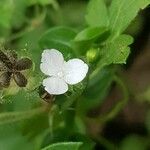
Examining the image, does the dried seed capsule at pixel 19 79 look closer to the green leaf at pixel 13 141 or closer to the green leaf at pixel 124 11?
the green leaf at pixel 124 11

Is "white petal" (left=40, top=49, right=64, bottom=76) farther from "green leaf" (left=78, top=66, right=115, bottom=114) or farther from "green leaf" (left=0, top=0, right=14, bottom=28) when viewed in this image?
"green leaf" (left=0, top=0, right=14, bottom=28)


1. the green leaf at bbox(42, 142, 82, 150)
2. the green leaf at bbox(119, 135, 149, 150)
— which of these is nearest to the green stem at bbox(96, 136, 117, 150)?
the green leaf at bbox(119, 135, 149, 150)

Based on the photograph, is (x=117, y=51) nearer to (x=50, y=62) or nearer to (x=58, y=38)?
(x=50, y=62)

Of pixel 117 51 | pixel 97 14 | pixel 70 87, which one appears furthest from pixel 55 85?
pixel 97 14

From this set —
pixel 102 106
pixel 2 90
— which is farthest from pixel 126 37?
pixel 102 106

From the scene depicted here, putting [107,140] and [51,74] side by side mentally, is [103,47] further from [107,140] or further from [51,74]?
[107,140]
